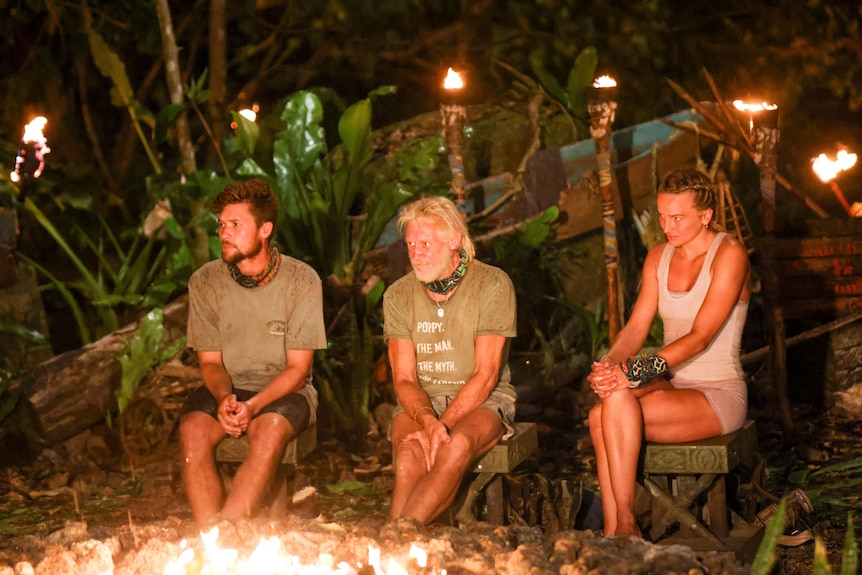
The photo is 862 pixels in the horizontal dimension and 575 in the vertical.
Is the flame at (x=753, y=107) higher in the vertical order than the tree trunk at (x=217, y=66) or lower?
lower

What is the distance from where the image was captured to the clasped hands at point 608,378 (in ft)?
15.6

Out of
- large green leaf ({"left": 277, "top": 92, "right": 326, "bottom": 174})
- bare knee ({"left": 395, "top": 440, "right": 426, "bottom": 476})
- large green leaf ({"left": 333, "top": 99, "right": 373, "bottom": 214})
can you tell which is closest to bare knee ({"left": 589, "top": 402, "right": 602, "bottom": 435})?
bare knee ({"left": 395, "top": 440, "right": 426, "bottom": 476})

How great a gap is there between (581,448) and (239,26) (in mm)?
5823

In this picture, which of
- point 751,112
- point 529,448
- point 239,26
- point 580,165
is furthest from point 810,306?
point 239,26

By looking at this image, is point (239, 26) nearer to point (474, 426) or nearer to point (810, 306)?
point (810, 306)

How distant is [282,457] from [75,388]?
102 inches

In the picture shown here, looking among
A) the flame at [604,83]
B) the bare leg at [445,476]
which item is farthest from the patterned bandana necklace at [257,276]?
the flame at [604,83]

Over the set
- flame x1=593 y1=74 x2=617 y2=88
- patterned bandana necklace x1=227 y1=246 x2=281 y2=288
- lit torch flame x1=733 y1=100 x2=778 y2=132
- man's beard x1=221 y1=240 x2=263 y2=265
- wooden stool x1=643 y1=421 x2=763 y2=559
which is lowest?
wooden stool x1=643 y1=421 x2=763 y2=559

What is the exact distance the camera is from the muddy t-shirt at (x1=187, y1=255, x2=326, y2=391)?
5371mm

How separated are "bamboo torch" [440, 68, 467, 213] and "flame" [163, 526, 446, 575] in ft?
12.8

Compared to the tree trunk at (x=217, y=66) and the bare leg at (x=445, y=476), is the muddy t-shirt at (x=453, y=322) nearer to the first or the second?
the bare leg at (x=445, y=476)

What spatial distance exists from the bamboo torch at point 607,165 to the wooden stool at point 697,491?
2.04m

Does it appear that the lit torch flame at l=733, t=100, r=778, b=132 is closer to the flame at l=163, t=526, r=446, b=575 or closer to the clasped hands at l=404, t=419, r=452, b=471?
the clasped hands at l=404, t=419, r=452, b=471

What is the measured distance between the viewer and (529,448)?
5160 mm
